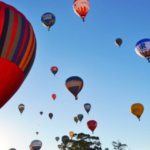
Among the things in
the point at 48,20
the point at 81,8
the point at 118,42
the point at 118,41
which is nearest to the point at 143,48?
the point at 118,42

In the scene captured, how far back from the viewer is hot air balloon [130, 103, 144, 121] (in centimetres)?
3594

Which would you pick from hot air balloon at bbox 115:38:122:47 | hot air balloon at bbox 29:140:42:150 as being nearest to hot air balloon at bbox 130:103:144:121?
hot air balloon at bbox 115:38:122:47

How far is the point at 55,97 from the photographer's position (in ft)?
159

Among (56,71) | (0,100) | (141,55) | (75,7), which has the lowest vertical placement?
(0,100)

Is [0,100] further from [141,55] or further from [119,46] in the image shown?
[119,46]

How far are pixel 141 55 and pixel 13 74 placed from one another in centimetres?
1824

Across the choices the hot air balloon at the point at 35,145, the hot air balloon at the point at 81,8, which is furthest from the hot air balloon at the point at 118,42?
A: the hot air balloon at the point at 35,145

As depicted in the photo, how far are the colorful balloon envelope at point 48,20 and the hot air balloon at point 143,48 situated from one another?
10.1 metres

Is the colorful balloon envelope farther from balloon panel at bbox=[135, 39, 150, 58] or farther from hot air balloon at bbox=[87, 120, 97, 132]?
hot air balloon at bbox=[87, 120, 97, 132]

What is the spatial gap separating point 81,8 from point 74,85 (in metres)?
8.29

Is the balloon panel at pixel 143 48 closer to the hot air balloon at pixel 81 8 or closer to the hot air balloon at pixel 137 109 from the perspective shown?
the hot air balloon at pixel 137 109

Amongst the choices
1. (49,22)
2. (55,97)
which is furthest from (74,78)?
(55,97)

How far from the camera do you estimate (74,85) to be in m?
34.4

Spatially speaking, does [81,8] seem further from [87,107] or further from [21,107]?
[21,107]
